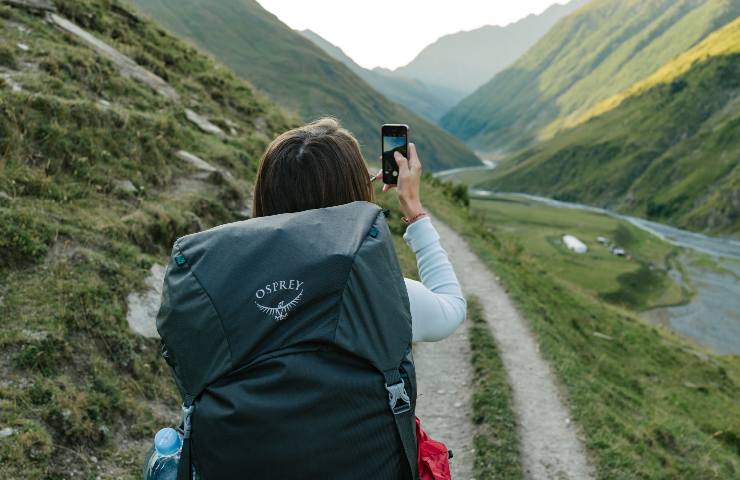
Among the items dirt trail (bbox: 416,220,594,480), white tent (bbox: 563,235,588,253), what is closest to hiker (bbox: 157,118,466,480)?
dirt trail (bbox: 416,220,594,480)

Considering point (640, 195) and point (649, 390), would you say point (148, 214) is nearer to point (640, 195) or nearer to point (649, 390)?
point (649, 390)

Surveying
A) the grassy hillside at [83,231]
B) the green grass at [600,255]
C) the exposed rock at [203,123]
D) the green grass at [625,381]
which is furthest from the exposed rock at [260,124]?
the green grass at [600,255]

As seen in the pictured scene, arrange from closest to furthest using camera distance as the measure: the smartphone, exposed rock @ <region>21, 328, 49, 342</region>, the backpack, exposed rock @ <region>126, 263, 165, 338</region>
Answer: the backpack < the smartphone < exposed rock @ <region>21, 328, 49, 342</region> < exposed rock @ <region>126, 263, 165, 338</region>

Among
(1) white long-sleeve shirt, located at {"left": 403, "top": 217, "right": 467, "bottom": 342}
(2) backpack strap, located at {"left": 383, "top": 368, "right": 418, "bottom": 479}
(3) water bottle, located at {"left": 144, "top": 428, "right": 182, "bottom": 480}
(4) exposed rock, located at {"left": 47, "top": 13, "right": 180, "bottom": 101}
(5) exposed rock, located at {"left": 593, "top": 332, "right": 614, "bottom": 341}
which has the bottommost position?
(5) exposed rock, located at {"left": 593, "top": 332, "right": 614, "bottom": 341}

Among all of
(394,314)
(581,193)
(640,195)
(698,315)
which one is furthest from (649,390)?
(581,193)

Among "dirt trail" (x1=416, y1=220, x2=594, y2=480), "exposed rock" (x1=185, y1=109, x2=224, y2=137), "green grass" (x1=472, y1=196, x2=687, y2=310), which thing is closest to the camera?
"dirt trail" (x1=416, y1=220, x2=594, y2=480)

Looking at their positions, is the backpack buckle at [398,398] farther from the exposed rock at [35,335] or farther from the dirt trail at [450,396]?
the dirt trail at [450,396]

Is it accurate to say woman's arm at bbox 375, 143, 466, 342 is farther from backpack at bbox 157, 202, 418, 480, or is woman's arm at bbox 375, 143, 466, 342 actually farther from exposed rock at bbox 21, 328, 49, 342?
exposed rock at bbox 21, 328, 49, 342

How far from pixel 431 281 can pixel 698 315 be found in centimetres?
7592

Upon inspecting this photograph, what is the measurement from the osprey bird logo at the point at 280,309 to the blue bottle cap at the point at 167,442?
2.92 ft

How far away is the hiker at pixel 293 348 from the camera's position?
239 centimetres

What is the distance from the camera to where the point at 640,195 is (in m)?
148

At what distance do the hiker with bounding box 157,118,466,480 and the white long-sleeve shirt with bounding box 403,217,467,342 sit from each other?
235mm

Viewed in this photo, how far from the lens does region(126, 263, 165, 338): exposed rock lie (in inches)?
311
